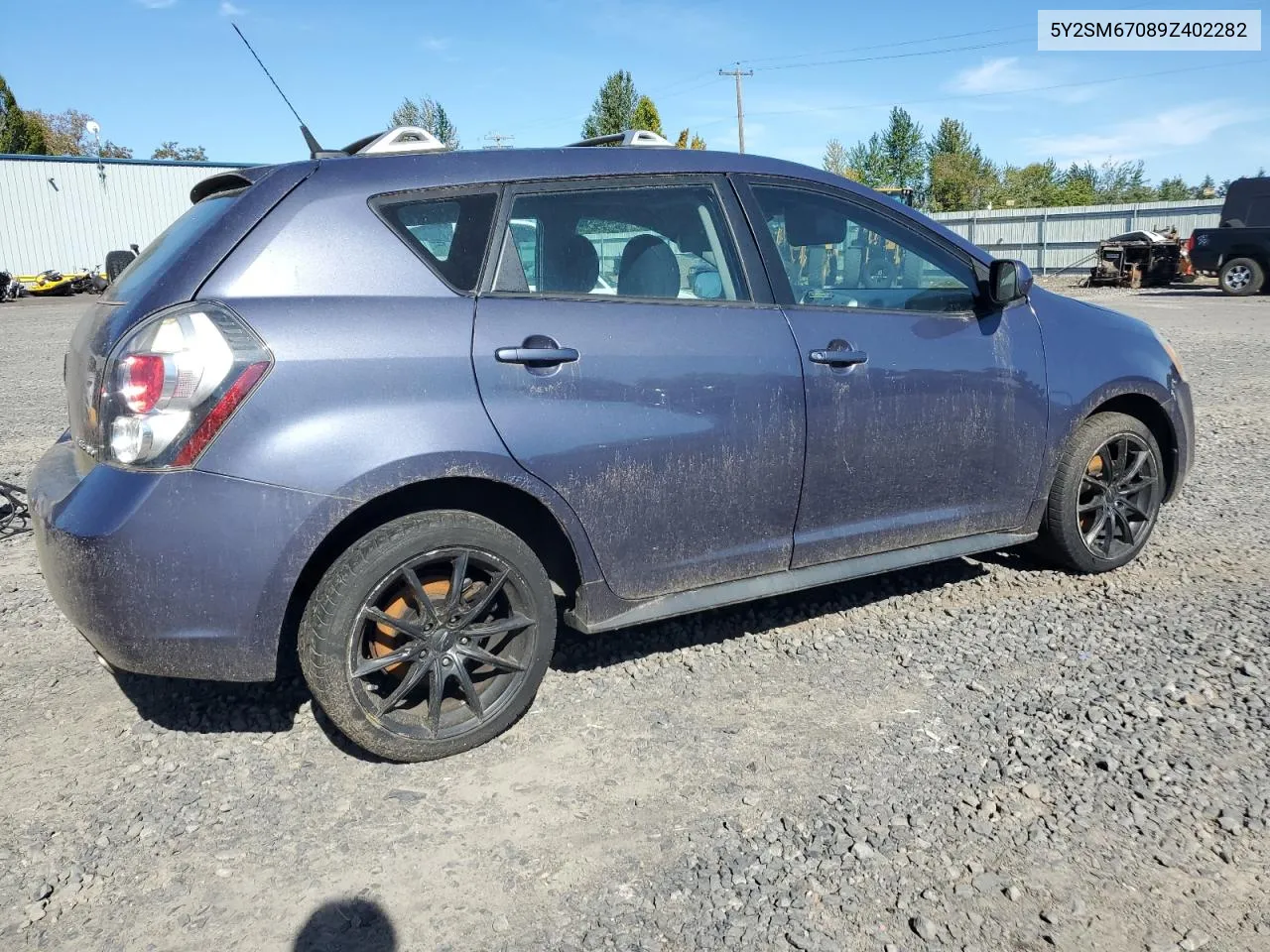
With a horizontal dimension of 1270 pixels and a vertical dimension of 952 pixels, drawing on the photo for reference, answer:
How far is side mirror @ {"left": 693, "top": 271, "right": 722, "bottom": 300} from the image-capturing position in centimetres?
346

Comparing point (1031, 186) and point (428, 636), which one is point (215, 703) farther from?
point (1031, 186)

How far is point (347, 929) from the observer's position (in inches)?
92.7

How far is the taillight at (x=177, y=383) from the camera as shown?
2.68 m

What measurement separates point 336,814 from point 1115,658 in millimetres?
2692

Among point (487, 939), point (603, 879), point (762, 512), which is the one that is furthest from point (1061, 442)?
point (487, 939)

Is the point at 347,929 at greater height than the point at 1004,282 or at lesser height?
lesser

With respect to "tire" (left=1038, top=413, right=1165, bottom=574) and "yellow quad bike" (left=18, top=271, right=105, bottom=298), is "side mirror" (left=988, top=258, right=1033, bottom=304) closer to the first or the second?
"tire" (left=1038, top=413, right=1165, bottom=574)

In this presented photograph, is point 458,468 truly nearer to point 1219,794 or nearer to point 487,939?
point 487,939

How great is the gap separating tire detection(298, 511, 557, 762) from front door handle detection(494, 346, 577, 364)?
1.59 ft

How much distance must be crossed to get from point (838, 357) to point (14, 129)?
54.0 metres

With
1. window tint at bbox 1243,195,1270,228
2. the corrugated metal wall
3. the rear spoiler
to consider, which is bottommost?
the rear spoiler

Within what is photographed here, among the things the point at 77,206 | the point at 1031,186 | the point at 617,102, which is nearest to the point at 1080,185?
the point at 1031,186

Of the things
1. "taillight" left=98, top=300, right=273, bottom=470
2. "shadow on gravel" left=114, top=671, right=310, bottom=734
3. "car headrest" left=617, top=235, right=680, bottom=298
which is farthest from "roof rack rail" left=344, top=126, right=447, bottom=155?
"shadow on gravel" left=114, top=671, right=310, bottom=734

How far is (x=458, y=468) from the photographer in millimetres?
2922
